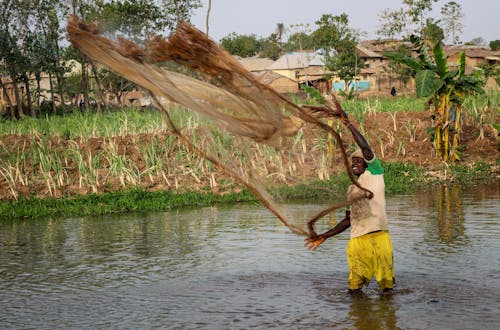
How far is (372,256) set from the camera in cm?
691

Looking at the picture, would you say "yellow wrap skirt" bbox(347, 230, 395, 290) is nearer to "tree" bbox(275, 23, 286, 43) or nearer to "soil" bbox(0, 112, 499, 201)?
"soil" bbox(0, 112, 499, 201)

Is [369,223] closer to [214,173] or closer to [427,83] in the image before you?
[214,173]

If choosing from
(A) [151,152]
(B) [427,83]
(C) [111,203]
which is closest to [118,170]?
(A) [151,152]

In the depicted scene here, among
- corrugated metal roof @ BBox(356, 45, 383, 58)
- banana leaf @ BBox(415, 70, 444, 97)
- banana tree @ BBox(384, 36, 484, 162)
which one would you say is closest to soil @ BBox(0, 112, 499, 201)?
banana tree @ BBox(384, 36, 484, 162)

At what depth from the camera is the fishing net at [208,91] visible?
224 inches

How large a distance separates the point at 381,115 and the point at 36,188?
9.74 metres

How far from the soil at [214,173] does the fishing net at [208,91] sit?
25.9ft

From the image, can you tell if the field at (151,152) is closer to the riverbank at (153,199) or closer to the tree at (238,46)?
the riverbank at (153,199)

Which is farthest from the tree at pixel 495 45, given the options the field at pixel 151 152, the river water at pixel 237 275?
the river water at pixel 237 275

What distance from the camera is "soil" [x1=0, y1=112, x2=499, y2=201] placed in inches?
628

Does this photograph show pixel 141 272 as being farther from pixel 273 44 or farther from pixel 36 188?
pixel 273 44

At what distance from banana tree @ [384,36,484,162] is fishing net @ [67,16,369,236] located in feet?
36.7

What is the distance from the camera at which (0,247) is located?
11.1 m

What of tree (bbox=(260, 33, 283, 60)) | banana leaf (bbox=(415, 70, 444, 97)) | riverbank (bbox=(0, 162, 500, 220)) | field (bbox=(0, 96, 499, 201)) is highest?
tree (bbox=(260, 33, 283, 60))
